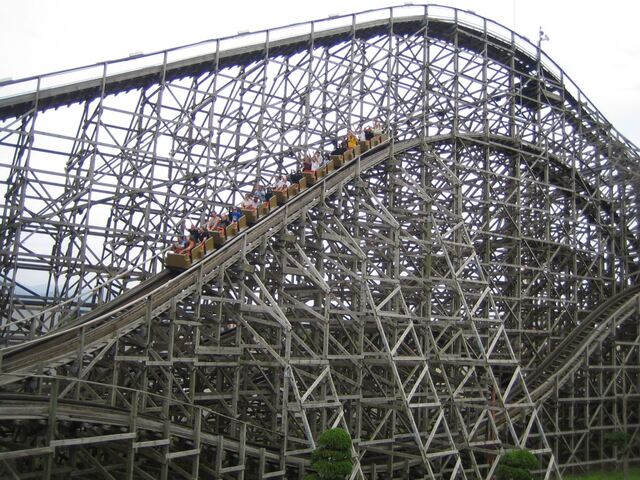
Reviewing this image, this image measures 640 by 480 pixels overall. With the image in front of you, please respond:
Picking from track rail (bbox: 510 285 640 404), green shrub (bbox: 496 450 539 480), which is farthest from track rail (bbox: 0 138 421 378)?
track rail (bbox: 510 285 640 404)

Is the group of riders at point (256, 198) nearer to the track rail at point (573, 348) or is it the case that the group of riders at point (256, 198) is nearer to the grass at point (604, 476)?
the track rail at point (573, 348)

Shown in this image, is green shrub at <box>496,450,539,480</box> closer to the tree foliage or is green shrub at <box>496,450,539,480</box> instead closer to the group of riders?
the tree foliage

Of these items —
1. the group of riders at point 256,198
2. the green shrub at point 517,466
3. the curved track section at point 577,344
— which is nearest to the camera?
the green shrub at point 517,466

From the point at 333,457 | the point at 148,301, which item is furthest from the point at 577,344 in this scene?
the point at 148,301

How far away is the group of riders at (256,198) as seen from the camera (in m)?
13.9

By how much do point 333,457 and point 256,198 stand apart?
23.0 feet

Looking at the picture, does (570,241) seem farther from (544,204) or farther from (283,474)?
(283,474)

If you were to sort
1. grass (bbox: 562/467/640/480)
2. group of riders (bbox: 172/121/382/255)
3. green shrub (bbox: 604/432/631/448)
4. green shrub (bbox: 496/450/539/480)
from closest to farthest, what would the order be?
green shrub (bbox: 496/450/539/480) < group of riders (bbox: 172/121/382/255) < green shrub (bbox: 604/432/631/448) < grass (bbox: 562/467/640/480)

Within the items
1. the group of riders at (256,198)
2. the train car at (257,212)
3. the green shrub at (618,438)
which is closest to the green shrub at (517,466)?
the green shrub at (618,438)

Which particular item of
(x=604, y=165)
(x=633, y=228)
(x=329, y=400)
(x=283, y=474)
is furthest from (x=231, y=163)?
(x=633, y=228)

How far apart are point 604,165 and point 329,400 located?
1579cm

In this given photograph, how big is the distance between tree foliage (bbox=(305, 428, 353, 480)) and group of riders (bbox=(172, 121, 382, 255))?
4719 mm

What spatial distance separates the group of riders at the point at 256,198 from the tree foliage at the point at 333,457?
4719 mm

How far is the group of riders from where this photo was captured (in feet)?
45.5
